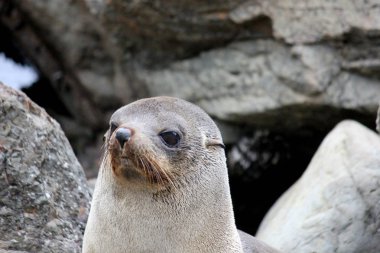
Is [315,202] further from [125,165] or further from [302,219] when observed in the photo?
[125,165]

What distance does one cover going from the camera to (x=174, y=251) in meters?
4.99

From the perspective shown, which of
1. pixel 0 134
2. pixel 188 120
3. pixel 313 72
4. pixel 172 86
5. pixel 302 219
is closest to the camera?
pixel 188 120

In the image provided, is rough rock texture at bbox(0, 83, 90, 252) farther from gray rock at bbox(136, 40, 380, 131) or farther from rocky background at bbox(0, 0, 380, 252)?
gray rock at bbox(136, 40, 380, 131)

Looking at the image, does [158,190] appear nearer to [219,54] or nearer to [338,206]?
[338,206]

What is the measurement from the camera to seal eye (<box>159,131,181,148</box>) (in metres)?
5.03

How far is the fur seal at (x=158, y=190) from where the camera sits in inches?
192

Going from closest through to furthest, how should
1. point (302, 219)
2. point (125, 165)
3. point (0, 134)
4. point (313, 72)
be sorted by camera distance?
point (125, 165)
point (0, 134)
point (302, 219)
point (313, 72)

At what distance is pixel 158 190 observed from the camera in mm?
4992

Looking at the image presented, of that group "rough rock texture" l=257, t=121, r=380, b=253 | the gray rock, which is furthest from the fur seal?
the gray rock

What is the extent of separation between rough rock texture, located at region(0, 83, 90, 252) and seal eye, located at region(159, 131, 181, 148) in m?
1.18

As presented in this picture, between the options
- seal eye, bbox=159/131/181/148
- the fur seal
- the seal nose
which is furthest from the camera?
seal eye, bbox=159/131/181/148

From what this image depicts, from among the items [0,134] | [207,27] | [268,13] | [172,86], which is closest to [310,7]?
[268,13]

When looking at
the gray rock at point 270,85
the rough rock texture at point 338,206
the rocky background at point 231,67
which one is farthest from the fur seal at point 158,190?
the gray rock at point 270,85

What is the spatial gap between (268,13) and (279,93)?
0.76m
